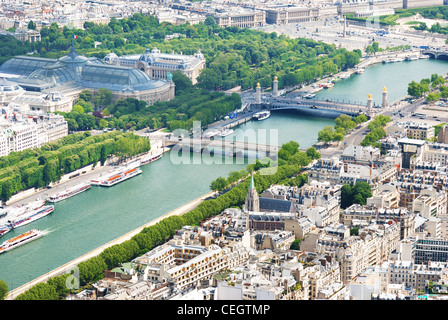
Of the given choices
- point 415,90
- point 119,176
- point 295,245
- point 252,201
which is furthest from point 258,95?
point 295,245

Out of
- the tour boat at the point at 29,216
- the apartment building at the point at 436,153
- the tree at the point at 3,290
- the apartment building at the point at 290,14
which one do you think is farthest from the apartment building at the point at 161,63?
the tree at the point at 3,290

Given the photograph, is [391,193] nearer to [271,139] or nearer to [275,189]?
[275,189]

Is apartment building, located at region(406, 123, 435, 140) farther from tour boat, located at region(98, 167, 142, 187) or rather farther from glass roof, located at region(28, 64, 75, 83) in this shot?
glass roof, located at region(28, 64, 75, 83)

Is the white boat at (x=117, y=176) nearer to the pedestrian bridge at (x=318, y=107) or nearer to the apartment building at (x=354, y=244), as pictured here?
the apartment building at (x=354, y=244)

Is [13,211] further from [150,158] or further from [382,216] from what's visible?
[382,216]

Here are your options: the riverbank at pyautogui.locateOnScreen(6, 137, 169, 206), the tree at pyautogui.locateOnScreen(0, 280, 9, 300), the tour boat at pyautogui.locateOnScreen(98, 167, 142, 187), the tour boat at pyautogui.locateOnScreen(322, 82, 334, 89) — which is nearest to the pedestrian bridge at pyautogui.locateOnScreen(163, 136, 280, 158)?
the riverbank at pyautogui.locateOnScreen(6, 137, 169, 206)

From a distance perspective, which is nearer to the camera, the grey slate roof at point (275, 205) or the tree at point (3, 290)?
the tree at point (3, 290)
